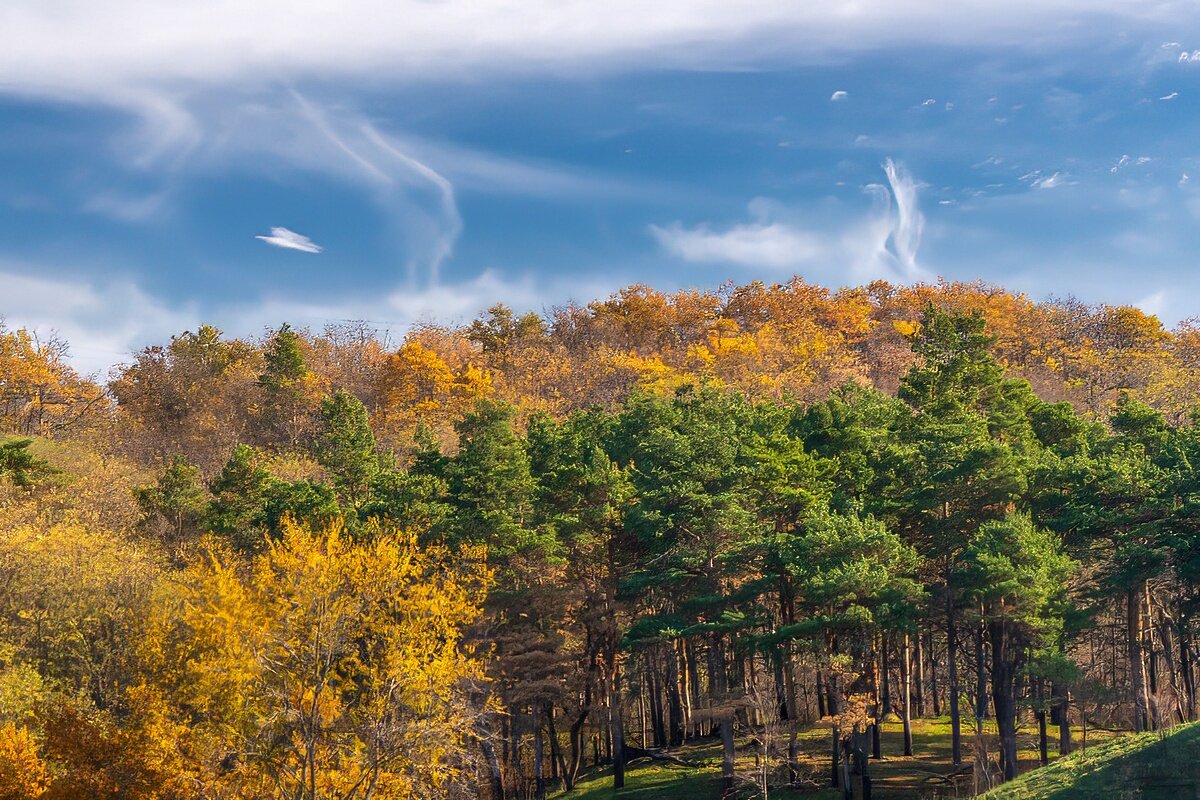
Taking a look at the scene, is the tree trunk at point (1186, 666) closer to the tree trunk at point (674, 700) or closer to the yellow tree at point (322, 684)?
the tree trunk at point (674, 700)

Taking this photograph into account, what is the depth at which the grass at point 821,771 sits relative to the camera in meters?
36.3

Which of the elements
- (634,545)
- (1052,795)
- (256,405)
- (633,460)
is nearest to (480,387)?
(256,405)

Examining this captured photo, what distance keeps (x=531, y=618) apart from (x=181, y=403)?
46.7m

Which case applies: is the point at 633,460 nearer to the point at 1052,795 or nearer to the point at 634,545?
the point at 634,545

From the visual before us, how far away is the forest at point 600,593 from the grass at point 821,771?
76 cm

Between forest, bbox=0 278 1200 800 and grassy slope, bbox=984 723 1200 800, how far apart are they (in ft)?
9.15

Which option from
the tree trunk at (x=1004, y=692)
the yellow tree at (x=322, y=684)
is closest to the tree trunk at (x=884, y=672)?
the tree trunk at (x=1004, y=692)

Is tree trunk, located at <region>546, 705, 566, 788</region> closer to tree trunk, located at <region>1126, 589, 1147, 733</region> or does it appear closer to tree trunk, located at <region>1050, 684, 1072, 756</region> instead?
tree trunk, located at <region>1050, 684, 1072, 756</region>

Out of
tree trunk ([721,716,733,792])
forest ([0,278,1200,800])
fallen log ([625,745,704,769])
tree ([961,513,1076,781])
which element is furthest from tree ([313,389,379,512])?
tree ([961,513,1076,781])

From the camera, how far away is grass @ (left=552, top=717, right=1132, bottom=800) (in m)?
36.3

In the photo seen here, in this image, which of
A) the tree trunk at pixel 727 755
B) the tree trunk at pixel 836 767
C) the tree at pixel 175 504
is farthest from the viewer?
Result: the tree at pixel 175 504

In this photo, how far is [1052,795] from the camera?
2138 centimetres

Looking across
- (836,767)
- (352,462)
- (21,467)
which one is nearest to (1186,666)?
(836,767)

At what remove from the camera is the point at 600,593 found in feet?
140
